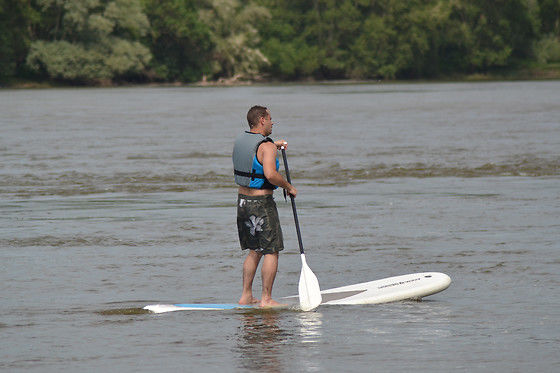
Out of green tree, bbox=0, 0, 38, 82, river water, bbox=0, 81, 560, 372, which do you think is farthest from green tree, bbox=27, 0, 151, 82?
river water, bbox=0, 81, 560, 372

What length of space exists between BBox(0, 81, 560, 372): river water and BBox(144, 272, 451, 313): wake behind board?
0.34 feet

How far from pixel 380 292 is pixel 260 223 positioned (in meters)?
1.20

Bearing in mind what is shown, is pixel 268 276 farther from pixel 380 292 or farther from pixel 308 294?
pixel 380 292

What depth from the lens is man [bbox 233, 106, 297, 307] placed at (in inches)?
344

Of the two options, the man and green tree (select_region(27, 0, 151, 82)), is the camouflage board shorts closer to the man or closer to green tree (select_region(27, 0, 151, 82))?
the man

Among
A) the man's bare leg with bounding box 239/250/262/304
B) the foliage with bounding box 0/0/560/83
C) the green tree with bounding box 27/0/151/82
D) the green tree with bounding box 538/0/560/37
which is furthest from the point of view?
the green tree with bounding box 538/0/560/37

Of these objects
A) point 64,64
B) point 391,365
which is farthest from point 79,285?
point 64,64

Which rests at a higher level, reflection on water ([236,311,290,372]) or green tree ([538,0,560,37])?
green tree ([538,0,560,37])

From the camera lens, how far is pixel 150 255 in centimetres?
1197

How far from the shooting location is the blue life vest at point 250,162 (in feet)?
28.8

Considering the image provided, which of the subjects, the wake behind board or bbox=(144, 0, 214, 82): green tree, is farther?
→ bbox=(144, 0, 214, 82): green tree

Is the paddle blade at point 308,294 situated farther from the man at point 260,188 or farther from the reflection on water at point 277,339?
the man at point 260,188

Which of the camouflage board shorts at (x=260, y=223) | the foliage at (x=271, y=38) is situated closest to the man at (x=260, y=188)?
the camouflage board shorts at (x=260, y=223)

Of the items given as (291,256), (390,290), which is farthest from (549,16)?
(390,290)
